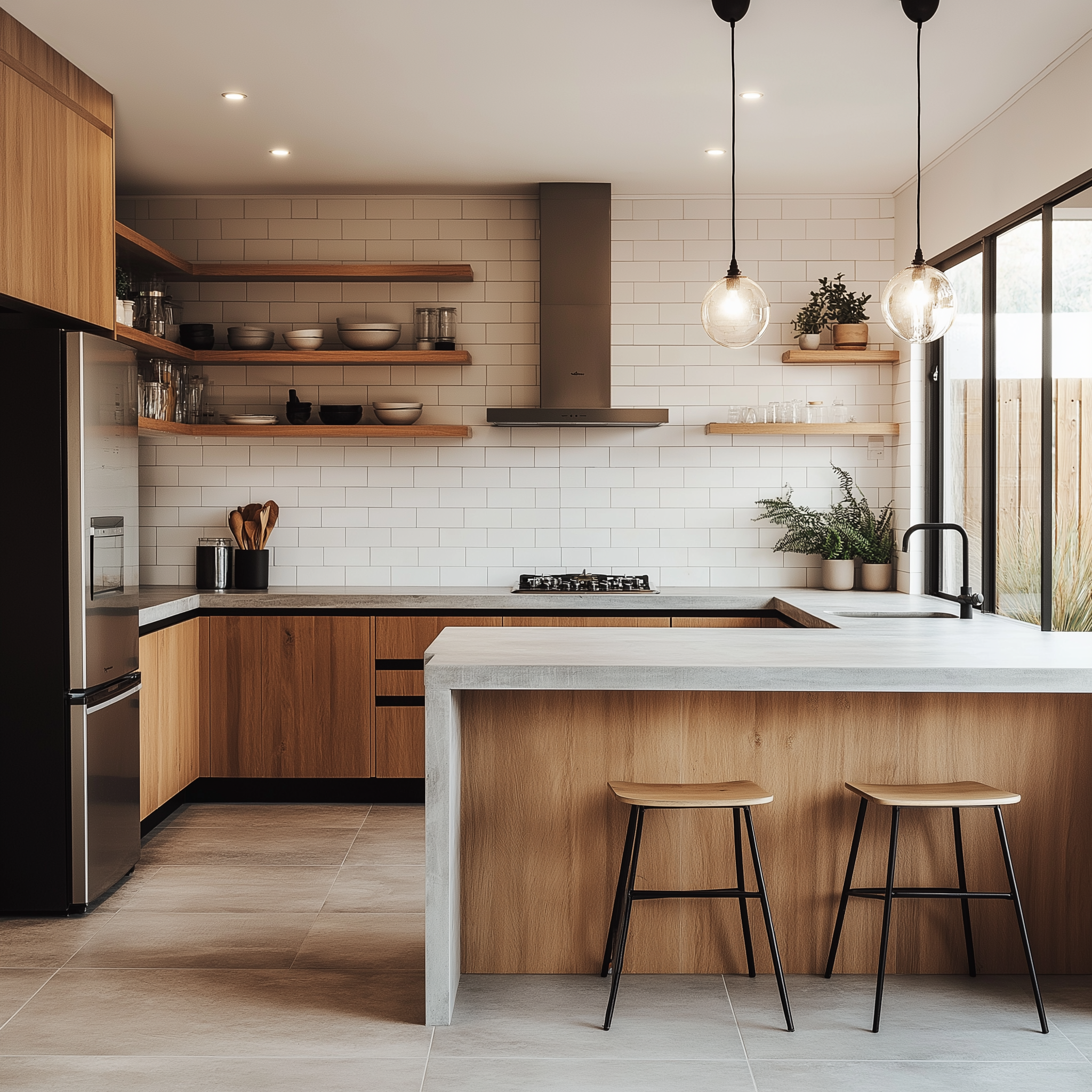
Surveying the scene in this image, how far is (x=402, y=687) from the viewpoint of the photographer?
4969 millimetres

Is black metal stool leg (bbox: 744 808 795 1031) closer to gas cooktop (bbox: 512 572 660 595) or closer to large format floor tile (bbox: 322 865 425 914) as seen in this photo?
large format floor tile (bbox: 322 865 425 914)

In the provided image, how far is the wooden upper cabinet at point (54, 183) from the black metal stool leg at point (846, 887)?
3.03 metres

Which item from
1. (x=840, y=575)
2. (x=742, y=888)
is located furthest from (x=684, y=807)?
(x=840, y=575)

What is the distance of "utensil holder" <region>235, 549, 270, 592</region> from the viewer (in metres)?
5.26

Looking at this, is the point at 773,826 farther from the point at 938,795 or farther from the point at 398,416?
the point at 398,416

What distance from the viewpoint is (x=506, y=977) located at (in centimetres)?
301

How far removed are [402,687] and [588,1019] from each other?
240cm

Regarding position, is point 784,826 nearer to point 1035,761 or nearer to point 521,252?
point 1035,761

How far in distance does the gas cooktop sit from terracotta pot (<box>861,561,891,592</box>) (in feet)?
3.53

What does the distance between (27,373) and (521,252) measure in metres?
2.70

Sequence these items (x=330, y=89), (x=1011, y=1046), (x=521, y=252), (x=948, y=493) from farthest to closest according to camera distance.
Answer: (x=521, y=252)
(x=948, y=493)
(x=330, y=89)
(x=1011, y=1046)

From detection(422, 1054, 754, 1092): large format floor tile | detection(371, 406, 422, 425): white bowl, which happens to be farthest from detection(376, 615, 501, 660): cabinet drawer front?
detection(422, 1054, 754, 1092): large format floor tile

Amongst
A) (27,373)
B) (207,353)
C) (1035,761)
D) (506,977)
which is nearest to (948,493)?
(1035,761)

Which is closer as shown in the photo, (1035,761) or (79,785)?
(1035,761)
